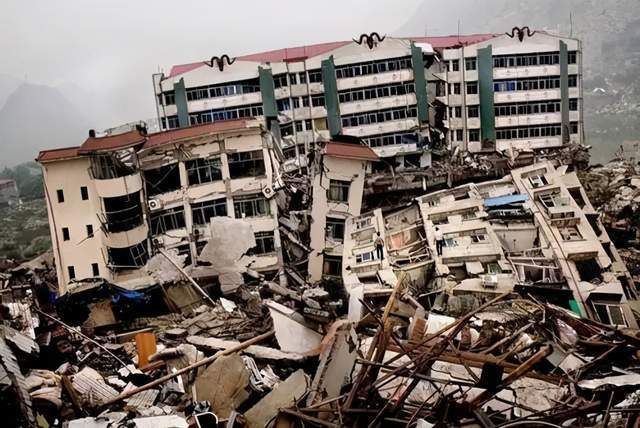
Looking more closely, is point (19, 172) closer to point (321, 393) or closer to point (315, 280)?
point (315, 280)

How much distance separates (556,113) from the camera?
4200 cm

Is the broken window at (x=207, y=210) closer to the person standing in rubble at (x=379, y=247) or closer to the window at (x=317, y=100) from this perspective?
the person standing in rubble at (x=379, y=247)

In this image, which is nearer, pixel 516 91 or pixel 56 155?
pixel 56 155

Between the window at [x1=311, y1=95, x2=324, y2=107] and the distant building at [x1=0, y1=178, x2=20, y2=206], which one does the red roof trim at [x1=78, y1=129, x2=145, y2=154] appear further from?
the distant building at [x1=0, y1=178, x2=20, y2=206]

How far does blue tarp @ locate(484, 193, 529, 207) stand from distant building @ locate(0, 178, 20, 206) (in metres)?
56.4

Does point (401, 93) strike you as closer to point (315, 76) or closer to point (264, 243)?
point (315, 76)

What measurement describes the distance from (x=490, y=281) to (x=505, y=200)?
6.32 m

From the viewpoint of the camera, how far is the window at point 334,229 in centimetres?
2855

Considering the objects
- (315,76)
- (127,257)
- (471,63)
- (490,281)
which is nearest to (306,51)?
(315,76)

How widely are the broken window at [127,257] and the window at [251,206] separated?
4.78 metres

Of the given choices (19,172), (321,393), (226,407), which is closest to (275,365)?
(226,407)

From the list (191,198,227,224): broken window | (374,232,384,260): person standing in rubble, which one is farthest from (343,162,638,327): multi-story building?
(191,198,227,224): broken window

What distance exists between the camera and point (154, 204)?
83.8 feet

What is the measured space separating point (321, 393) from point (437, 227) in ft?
55.3
